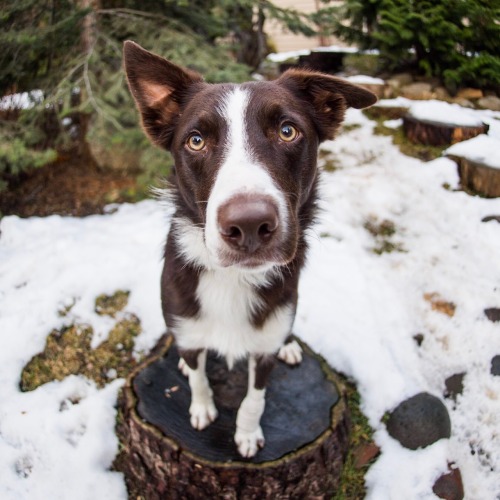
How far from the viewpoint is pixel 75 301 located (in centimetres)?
357

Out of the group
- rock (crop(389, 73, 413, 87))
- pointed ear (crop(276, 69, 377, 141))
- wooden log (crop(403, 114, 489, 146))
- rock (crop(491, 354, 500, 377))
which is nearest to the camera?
pointed ear (crop(276, 69, 377, 141))

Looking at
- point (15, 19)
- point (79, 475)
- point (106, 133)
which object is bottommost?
point (79, 475)

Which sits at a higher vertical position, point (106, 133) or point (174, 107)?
point (174, 107)

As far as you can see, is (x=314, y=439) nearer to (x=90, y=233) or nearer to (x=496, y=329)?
(x=496, y=329)

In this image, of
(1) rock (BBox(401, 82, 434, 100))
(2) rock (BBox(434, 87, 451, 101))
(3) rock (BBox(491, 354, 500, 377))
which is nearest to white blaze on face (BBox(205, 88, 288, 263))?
(3) rock (BBox(491, 354, 500, 377))

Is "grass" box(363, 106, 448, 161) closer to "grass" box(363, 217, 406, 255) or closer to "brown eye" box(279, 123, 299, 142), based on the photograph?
"grass" box(363, 217, 406, 255)

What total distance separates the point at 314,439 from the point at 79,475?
1453 millimetres

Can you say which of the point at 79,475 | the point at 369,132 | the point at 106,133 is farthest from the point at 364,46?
→ the point at 79,475

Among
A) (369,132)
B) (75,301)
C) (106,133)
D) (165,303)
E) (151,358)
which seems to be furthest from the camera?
(369,132)

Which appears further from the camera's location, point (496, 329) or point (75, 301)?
point (75, 301)

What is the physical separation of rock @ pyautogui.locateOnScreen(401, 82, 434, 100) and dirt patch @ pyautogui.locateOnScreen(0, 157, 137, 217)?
13.3 feet

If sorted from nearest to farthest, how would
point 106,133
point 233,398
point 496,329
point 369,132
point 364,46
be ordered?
point 233,398, point 496,329, point 106,133, point 369,132, point 364,46

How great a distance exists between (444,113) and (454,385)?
336cm

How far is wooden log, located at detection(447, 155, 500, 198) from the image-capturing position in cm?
418
